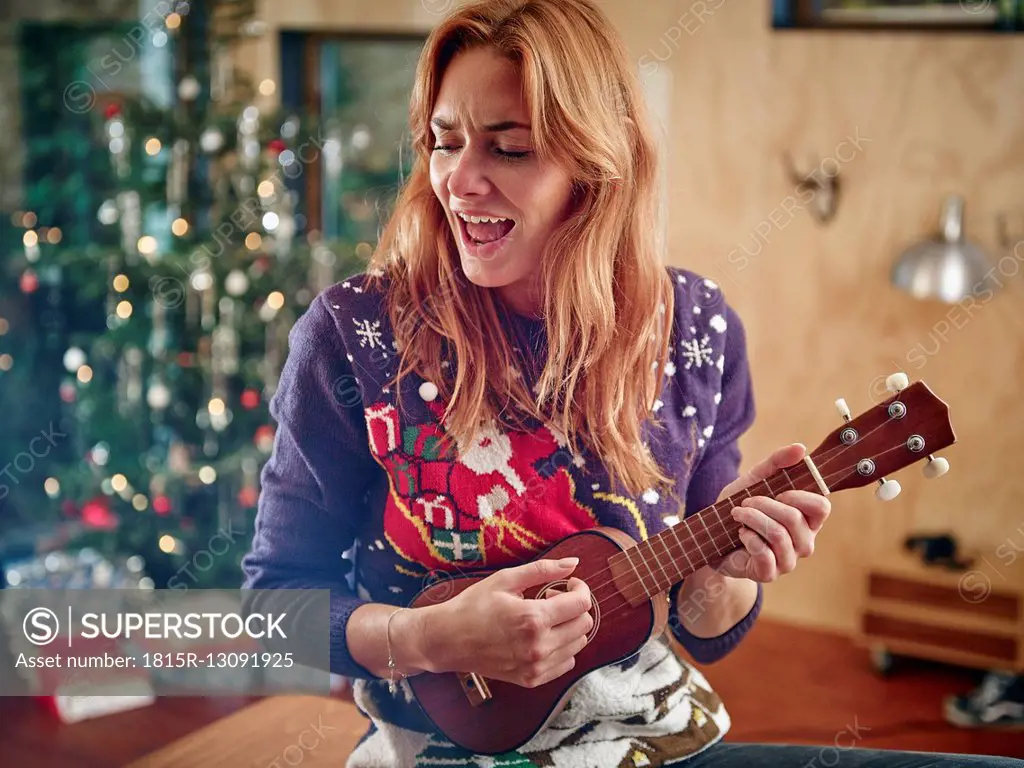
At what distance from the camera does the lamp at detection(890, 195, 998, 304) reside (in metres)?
2.89

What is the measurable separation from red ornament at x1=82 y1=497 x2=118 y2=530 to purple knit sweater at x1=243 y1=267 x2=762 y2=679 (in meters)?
1.70

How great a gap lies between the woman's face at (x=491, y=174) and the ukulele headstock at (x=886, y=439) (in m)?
0.40

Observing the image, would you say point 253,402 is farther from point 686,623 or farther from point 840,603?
point 840,603

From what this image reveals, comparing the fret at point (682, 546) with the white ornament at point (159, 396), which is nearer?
the fret at point (682, 546)

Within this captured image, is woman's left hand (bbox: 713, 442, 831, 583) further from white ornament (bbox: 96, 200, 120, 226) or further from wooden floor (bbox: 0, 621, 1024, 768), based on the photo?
white ornament (bbox: 96, 200, 120, 226)

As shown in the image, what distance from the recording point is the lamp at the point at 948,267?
2889 millimetres

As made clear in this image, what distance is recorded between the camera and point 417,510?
48.3 inches

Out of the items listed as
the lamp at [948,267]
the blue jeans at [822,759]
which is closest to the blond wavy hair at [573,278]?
the blue jeans at [822,759]

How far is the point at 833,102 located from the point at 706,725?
8.00 feet

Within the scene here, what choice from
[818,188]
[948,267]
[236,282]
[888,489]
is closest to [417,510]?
[888,489]

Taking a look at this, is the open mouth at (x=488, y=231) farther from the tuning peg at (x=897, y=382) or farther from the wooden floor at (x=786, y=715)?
the wooden floor at (x=786, y=715)

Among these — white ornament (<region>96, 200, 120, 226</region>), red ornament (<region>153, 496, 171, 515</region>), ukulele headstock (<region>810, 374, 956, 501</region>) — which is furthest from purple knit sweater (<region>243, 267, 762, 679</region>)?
white ornament (<region>96, 200, 120, 226</region>)

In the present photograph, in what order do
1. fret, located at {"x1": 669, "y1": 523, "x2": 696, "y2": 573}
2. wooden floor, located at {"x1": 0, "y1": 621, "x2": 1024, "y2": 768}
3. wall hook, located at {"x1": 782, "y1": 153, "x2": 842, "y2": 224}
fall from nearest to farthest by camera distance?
fret, located at {"x1": 669, "y1": 523, "x2": 696, "y2": 573} < wooden floor, located at {"x1": 0, "y1": 621, "x2": 1024, "y2": 768} < wall hook, located at {"x1": 782, "y1": 153, "x2": 842, "y2": 224}

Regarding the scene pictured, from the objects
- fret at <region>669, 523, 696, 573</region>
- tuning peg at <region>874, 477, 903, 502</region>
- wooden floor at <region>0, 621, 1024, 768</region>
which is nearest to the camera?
tuning peg at <region>874, 477, 903, 502</region>
